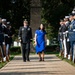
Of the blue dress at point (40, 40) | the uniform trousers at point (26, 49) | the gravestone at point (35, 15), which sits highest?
the gravestone at point (35, 15)

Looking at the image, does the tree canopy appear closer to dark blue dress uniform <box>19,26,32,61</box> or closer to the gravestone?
the gravestone

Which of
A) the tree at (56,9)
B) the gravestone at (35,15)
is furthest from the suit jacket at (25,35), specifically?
the tree at (56,9)

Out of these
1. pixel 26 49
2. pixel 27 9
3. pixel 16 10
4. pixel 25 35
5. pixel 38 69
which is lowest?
pixel 38 69

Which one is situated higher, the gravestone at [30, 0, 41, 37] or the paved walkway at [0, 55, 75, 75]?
the gravestone at [30, 0, 41, 37]

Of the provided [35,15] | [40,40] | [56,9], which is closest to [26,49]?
[40,40]

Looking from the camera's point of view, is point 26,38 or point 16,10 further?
point 16,10

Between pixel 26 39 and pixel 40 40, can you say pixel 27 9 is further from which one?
pixel 26 39

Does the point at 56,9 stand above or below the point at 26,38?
above

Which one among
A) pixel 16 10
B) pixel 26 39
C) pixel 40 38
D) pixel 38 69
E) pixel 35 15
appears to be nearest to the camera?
pixel 38 69

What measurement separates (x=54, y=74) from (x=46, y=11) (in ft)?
97.2

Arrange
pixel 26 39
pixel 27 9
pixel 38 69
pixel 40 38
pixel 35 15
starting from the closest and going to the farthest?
1. pixel 38 69
2. pixel 26 39
3. pixel 40 38
4. pixel 35 15
5. pixel 27 9

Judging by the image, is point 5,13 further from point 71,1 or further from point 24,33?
point 24,33

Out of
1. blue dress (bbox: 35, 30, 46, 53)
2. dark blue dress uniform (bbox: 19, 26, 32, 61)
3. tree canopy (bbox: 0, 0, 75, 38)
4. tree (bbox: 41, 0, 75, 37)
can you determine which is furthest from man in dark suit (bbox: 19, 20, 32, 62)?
tree (bbox: 41, 0, 75, 37)

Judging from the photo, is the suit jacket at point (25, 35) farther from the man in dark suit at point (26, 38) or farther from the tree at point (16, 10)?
the tree at point (16, 10)
